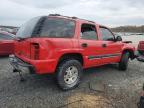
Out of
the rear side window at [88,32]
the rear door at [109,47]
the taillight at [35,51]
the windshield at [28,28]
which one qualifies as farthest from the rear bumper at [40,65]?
the rear door at [109,47]

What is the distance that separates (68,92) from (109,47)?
95.0 inches

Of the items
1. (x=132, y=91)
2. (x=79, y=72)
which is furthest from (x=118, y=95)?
(x=79, y=72)

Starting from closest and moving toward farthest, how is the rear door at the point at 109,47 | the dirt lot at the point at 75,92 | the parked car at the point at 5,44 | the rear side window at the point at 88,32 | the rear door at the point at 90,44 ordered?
the dirt lot at the point at 75,92 < the rear door at the point at 90,44 < the rear side window at the point at 88,32 < the rear door at the point at 109,47 < the parked car at the point at 5,44

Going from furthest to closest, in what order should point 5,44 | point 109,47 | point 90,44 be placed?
point 5,44 → point 109,47 → point 90,44

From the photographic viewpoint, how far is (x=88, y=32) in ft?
21.6

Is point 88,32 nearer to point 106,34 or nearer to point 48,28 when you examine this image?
point 106,34

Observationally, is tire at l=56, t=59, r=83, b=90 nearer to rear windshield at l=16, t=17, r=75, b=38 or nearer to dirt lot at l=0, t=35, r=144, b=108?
dirt lot at l=0, t=35, r=144, b=108

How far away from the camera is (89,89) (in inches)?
233

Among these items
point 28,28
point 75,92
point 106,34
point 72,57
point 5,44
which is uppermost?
point 28,28

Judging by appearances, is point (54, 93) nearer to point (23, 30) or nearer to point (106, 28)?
point (23, 30)

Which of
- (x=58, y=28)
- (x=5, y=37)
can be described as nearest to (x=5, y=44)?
(x=5, y=37)

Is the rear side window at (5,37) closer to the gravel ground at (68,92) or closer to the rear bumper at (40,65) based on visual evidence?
the gravel ground at (68,92)

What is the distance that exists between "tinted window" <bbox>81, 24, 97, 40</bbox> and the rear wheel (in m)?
0.90

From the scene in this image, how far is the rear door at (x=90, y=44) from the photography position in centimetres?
621
